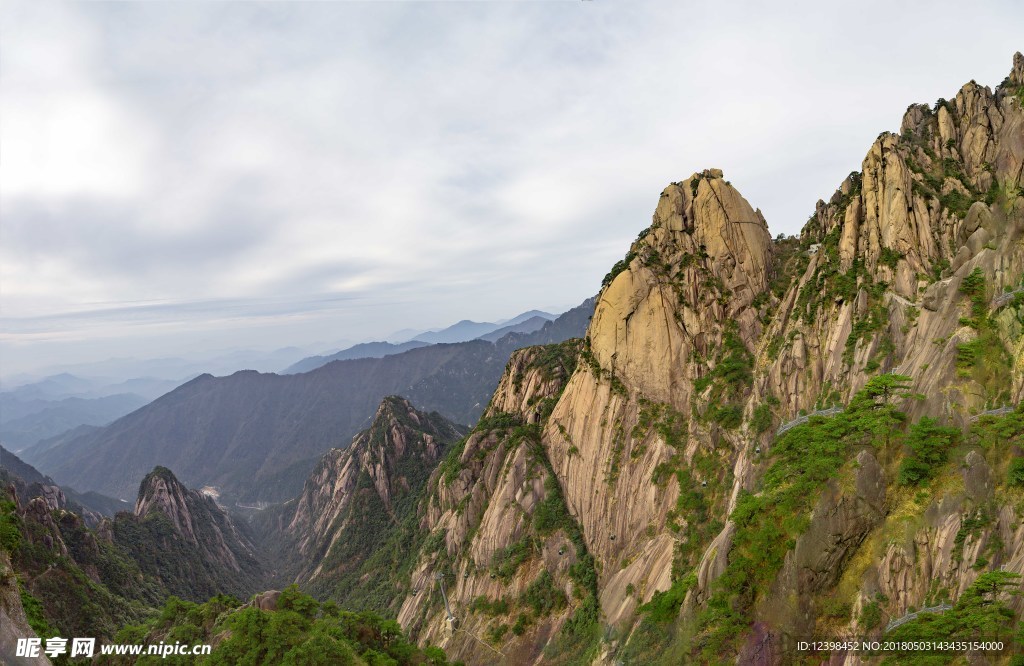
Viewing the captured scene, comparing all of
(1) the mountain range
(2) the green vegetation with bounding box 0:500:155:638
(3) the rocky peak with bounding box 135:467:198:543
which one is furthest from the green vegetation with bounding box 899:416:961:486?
(3) the rocky peak with bounding box 135:467:198:543

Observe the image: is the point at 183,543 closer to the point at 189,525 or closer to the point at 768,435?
the point at 189,525

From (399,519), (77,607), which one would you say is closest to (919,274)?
(77,607)

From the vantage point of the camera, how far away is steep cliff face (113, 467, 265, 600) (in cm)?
11688

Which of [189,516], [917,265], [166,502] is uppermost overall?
[917,265]

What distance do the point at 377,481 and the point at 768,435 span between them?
120 meters

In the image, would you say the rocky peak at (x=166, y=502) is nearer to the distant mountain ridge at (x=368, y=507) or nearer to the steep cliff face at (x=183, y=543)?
the steep cliff face at (x=183, y=543)

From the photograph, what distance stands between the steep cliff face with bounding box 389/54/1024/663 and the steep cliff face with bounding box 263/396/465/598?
178ft

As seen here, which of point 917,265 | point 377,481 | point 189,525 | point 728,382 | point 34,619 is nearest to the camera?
point 917,265

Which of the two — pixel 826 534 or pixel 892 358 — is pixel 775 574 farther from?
pixel 892 358

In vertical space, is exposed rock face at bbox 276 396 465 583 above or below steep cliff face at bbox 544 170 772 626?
below

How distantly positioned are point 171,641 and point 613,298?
56649 mm

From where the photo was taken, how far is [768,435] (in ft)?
128

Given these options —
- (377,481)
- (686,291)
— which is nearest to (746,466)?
(686,291)

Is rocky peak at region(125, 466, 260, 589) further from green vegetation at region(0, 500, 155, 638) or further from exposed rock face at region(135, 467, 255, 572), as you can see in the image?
green vegetation at region(0, 500, 155, 638)
